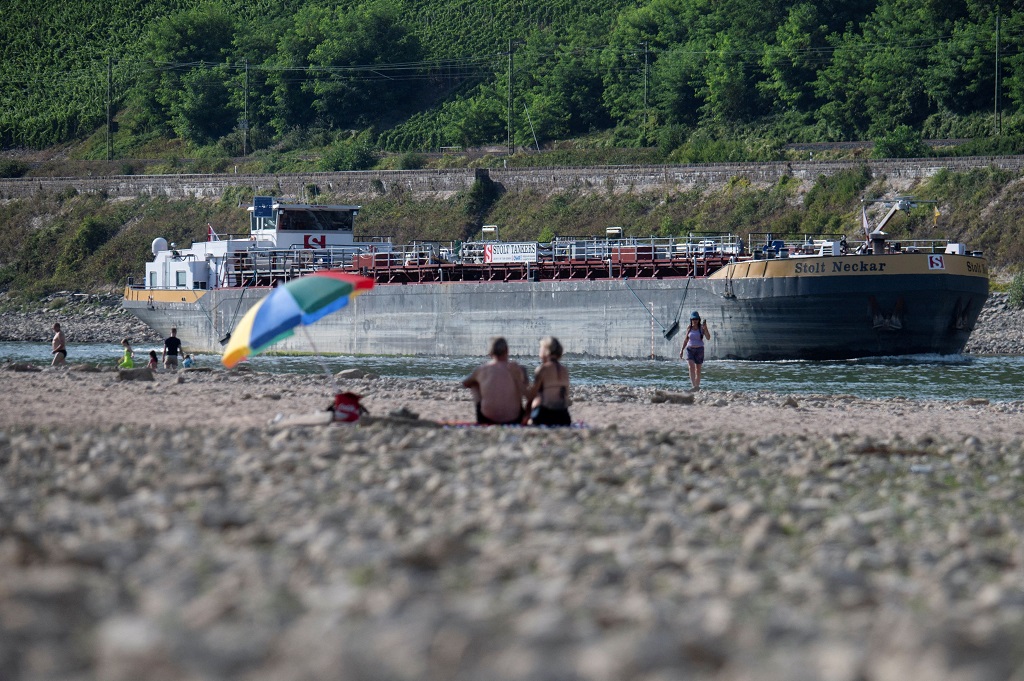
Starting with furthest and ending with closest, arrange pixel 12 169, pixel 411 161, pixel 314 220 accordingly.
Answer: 1. pixel 12 169
2. pixel 411 161
3. pixel 314 220

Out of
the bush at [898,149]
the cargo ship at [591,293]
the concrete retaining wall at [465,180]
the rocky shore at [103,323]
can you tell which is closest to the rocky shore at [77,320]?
the rocky shore at [103,323]

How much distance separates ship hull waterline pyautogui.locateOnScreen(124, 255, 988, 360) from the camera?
107 feet

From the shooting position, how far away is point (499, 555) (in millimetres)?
7246

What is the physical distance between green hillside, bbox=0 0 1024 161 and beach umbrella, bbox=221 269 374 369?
163 feet

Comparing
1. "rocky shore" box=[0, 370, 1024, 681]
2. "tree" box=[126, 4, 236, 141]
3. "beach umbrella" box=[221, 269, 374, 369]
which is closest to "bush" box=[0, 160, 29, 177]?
"tree" box=[126, 4, 236, 141]

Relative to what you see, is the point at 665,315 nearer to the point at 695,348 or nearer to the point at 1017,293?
the point at 695,348

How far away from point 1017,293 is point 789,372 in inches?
711

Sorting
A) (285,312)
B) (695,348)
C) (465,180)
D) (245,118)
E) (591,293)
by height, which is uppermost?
(245,118)

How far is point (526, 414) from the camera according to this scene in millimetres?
13984

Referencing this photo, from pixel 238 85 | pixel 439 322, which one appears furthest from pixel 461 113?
pixel 439 322

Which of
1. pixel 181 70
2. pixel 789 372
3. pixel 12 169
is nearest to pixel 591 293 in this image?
pixel 789 372

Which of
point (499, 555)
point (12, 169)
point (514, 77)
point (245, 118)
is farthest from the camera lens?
point (245, 118)

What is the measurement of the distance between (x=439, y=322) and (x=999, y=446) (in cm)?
2787

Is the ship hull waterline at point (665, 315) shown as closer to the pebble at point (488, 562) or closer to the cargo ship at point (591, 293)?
the cargo ship at point (591, 293)
